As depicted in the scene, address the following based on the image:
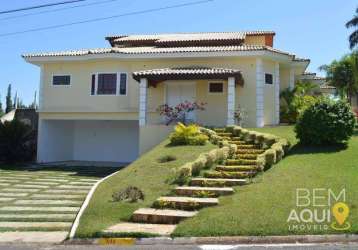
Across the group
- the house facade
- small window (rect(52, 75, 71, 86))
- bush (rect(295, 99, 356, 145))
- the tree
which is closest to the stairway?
bush (rect(295, 99, 356, 145))

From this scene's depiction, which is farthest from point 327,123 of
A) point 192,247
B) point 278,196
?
point 192,247

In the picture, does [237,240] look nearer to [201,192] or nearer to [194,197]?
[194,197]

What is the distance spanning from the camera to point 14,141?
900 inches

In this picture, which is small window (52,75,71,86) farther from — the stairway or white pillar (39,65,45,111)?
the stairway

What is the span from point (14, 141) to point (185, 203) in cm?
1554

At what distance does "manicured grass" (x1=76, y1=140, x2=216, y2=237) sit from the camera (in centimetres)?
947

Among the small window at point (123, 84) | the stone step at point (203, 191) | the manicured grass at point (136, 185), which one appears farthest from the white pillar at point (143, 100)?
the stone step at point (203, 191)

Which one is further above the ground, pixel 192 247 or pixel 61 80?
pixel 61 80

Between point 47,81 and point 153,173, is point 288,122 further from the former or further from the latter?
point 47,81

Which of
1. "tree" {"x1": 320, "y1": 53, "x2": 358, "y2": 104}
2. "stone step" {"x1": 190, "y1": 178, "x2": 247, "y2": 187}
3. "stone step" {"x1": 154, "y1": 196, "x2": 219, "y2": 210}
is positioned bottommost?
"stone step" {"x1": 154, "y1": 196, "x2": 219, "y2": 210}

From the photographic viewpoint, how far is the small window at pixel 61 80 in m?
23.9

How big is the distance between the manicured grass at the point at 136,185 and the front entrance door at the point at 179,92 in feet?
18.0

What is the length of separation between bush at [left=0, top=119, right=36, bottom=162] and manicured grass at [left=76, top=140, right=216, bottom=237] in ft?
31.7

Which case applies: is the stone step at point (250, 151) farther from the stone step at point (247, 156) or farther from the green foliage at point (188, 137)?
the green foliage at point (188, 137)
